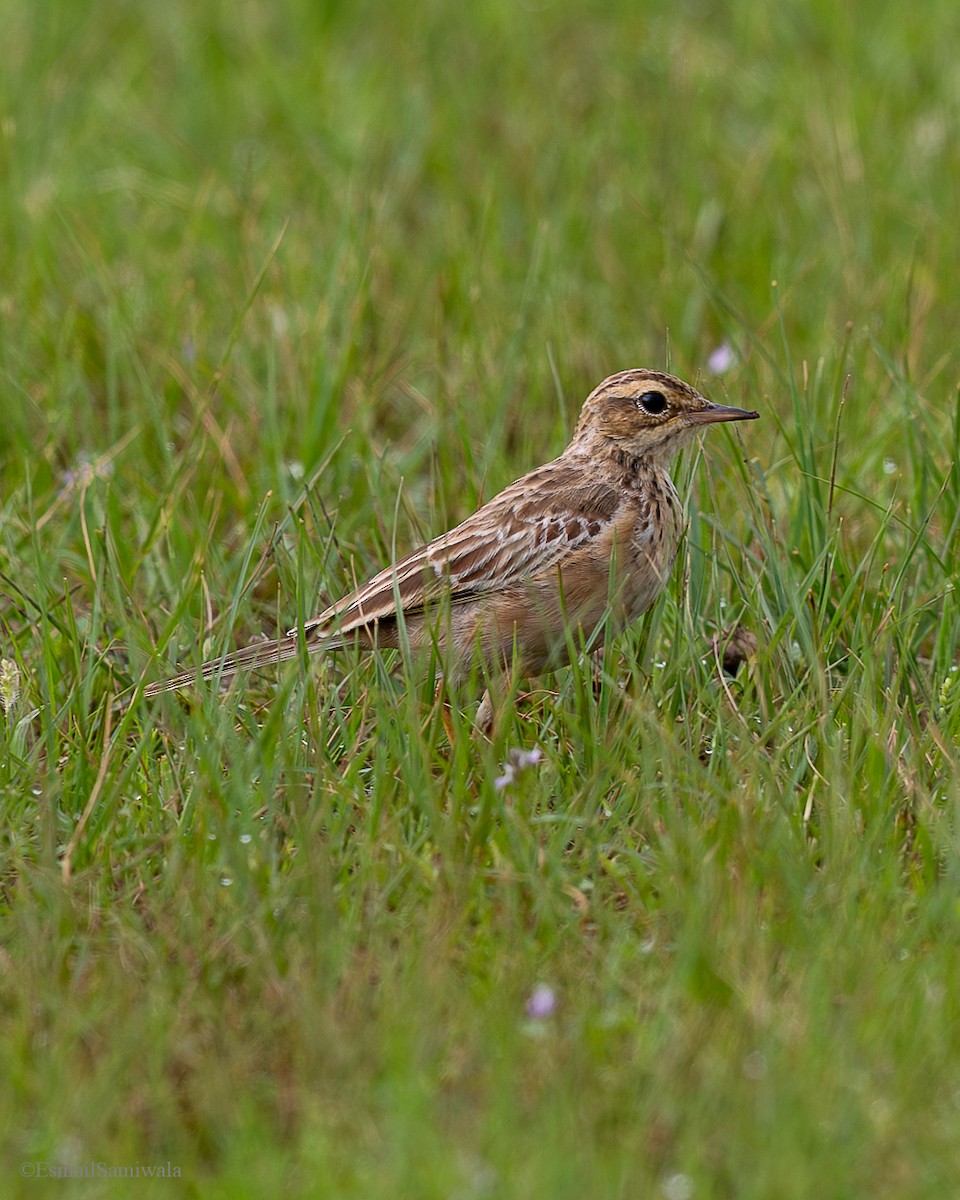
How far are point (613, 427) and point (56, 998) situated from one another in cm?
278

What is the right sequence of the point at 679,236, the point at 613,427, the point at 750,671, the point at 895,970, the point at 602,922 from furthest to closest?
→ 1. the point at 679,236
2. the point at 613,427
3. the point at 750,671
4. the point at 602,922
5. the point at 895,970

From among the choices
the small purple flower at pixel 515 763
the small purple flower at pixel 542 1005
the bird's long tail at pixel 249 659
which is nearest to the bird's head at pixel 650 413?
the bird's long tail at pixel 249 659

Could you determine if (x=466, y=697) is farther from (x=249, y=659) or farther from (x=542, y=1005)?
(x=542, y=1005)

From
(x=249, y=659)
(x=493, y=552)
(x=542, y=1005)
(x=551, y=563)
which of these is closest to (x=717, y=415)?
(x=551, y=563)

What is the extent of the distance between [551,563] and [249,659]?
957mm

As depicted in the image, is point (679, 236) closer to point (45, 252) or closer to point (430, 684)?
point (45, 252)

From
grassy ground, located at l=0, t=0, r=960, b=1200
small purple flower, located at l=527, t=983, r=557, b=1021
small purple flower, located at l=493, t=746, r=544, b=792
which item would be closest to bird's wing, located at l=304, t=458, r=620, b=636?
grassy ground, located at l=0, t=0, r=960, b=1200

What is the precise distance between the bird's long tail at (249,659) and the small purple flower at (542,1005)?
5.13 ft

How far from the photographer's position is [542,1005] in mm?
3924

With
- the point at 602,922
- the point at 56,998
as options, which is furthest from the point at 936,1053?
the point at 56,998

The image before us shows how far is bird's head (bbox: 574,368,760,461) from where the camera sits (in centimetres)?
596

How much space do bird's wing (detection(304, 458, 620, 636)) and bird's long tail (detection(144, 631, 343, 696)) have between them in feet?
0.20

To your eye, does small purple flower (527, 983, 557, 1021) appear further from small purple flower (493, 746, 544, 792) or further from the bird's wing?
the bird's wing

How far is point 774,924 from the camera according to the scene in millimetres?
4219
